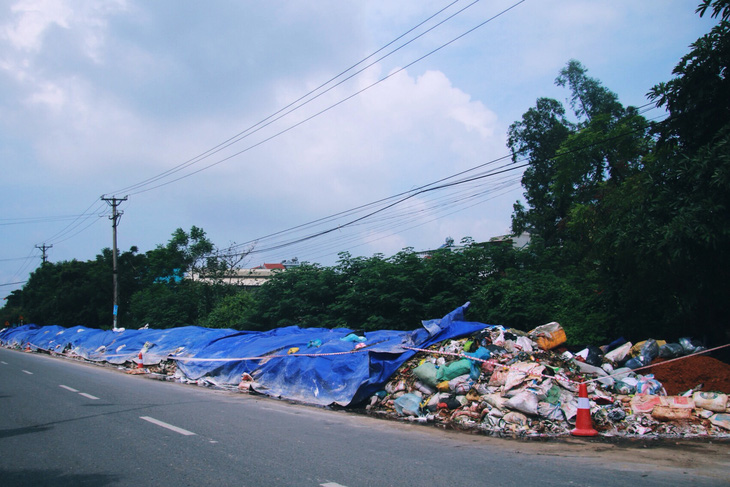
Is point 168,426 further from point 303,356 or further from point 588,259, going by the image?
point 588,259

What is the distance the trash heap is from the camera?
8.35 m

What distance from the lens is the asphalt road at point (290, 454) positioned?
5312 mm

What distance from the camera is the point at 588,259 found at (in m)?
15.5

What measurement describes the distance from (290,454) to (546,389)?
502cm

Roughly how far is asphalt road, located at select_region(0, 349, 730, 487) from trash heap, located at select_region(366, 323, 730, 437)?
84 centimetres

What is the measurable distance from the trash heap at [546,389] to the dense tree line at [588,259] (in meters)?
1.32

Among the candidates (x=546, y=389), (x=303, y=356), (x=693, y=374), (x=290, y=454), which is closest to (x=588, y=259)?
(x=693, y=374)

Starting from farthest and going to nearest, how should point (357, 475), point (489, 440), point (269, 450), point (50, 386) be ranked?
point (50, 386) < point (489, 440) < point (269, 450) < point (357, 475)

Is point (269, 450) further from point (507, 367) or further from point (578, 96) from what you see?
point (578, 96)

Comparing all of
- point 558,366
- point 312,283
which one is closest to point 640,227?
point 558,366

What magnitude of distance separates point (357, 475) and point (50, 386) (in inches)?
457

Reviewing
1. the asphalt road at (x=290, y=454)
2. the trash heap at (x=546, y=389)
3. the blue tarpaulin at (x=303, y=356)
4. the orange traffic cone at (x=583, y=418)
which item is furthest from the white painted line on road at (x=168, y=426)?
the orange traffic cone at (x=583, y=418)

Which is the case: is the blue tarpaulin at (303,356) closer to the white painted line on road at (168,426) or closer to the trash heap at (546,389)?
the trash heap at (546,389)

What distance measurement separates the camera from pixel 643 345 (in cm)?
1119
